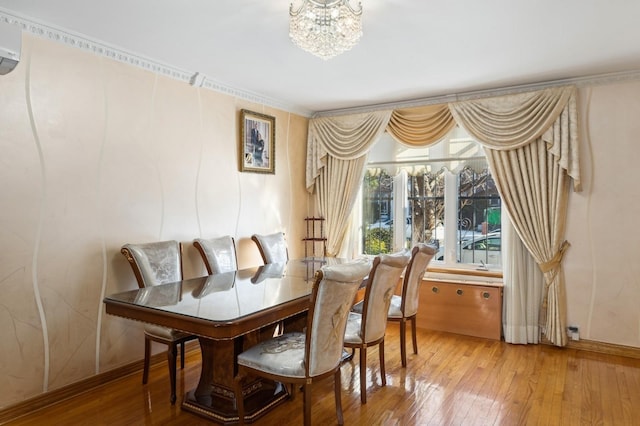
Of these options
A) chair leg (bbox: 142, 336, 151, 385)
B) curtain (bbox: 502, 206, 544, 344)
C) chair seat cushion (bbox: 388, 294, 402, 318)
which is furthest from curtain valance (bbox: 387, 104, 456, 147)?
chair leg (bbox: 142, 336, 151, 385)

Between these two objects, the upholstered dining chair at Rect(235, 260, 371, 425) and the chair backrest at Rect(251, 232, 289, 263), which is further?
the chair backrest at Rect(251, 232, 289, 263)

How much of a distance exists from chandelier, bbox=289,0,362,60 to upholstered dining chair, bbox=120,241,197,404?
1.86m

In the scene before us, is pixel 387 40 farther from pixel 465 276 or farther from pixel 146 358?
pixel 146 358

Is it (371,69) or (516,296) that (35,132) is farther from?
(516,296)

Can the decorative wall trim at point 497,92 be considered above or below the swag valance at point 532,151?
above

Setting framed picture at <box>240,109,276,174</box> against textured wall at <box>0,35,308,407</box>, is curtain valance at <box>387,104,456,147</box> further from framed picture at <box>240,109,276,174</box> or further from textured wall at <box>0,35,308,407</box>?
textured wall at <box>0,35,308,407</box>

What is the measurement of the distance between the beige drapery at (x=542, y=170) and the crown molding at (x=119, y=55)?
8.19ft

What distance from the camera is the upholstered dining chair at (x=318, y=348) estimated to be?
7.10 feet

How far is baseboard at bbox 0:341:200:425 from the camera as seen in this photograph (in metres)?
2.57

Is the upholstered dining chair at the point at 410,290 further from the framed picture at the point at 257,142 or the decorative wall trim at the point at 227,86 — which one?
the framed picture at the point at 257,142

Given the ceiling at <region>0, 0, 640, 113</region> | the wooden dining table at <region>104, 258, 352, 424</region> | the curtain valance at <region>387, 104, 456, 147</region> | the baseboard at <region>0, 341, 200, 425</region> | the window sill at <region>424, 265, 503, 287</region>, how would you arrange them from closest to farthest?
the wooden dining table at <region>104, 258, 352, 424</region> → the ceiling at <region>0, 0, 640, 113</region> → the baseboard at <region>0, 341, 200, 425</region> → the window sill at <region>424, 265, 503, 287</region> → the curtain valance at <region>387, 104, 456, 147</region>

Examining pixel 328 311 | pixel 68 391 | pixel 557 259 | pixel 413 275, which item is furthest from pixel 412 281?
pixel 68 391

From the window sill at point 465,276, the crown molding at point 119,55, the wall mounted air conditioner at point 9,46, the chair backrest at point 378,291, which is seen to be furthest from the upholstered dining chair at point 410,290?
the wall mounted air conditioner at point 9,46

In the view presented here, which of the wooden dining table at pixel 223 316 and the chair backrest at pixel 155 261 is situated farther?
the chair backrest at pixel 155 261
